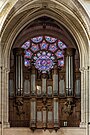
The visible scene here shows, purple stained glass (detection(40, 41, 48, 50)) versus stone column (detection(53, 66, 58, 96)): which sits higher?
purple stained glass (detection(40, 41, 48, 50))

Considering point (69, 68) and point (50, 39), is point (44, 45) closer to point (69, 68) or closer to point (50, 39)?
point (50, 39)

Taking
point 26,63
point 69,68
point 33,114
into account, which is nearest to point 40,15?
point 26,63

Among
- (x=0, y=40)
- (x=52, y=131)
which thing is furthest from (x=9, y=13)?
(x=52, y=131)

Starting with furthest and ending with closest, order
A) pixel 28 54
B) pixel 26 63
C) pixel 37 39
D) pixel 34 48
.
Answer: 1. pixel 37 39
2. pixel 34 48
3. pixel 28 54
4. pixel 26 63

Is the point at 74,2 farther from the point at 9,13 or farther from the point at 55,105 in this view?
the point at 55,105

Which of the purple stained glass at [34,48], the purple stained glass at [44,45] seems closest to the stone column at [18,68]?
the purple stained glass at [34,48]

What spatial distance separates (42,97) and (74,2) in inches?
209

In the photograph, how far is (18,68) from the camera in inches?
1199

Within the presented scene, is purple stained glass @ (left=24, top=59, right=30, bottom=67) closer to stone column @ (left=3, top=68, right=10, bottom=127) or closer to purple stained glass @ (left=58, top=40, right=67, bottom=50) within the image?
purple stained glass @ (left=58, top=40, right=67, bottom=50)

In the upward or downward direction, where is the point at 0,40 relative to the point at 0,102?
upward

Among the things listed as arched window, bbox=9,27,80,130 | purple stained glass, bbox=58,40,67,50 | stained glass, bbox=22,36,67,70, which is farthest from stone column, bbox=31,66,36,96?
purple stained glass, bbox=58,40,67,50

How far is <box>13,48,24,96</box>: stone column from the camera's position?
30.1 meters

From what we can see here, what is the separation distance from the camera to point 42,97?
97.5 feet

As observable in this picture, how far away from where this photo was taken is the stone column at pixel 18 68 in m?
30.1
